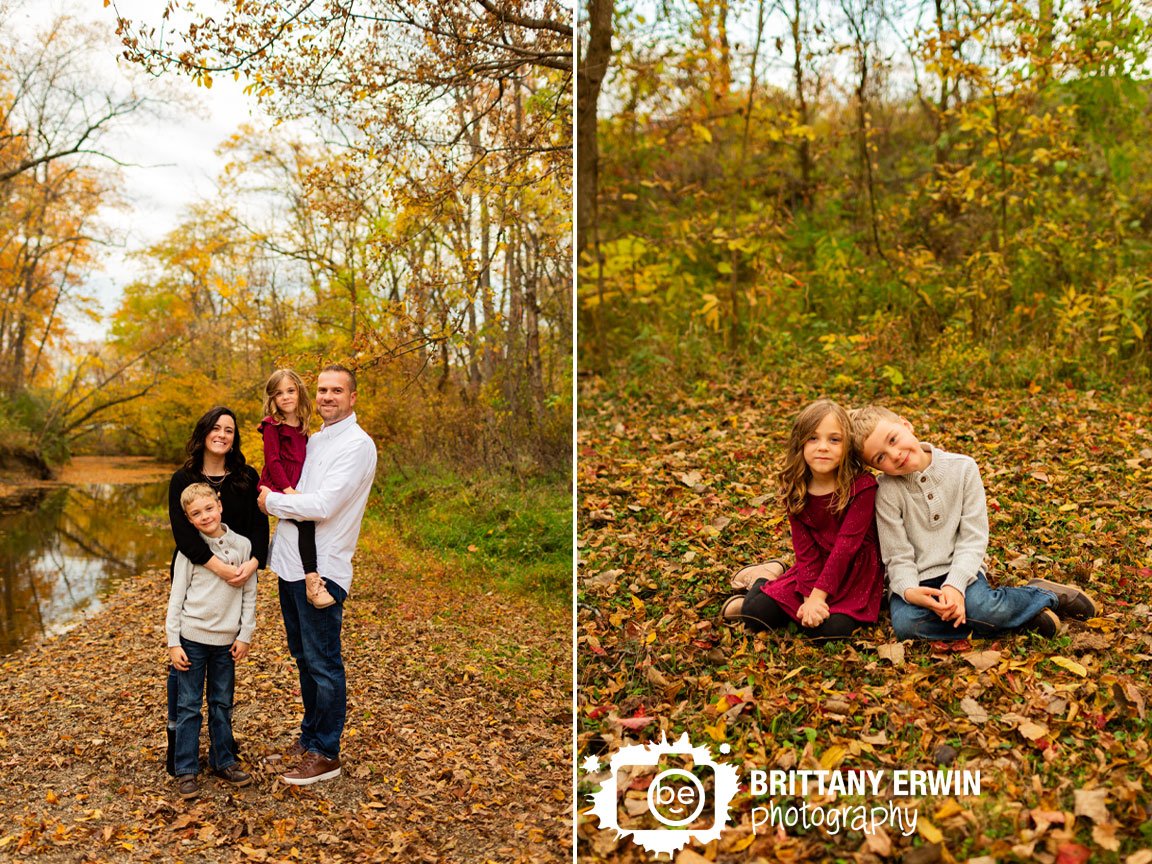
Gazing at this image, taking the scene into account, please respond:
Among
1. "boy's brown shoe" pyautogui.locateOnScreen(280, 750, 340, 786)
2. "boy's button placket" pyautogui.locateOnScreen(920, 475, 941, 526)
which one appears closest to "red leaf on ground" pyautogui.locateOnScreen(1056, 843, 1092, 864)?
"boy's button placket" pyautogui.locateOnScreen(920, 475, 941, 526)

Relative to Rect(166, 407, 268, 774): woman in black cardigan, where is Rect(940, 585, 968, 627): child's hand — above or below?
below

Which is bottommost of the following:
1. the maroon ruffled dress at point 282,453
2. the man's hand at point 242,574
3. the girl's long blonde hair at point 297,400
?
the man's hand at point 242,574

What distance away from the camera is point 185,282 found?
1137 cm

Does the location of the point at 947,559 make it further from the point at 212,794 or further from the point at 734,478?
the point at 212,794

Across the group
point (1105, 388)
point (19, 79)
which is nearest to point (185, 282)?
point (19, 79)

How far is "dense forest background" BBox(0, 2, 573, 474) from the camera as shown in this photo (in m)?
6.53

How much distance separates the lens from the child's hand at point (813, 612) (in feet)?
12.1

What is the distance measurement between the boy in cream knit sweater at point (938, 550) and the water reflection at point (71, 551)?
6852 mm

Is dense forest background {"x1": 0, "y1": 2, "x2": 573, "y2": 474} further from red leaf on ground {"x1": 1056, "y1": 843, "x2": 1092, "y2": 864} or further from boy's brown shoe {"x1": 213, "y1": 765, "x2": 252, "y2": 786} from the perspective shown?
red leaf on ground {"x1": 1056, "y1": 843, "x2": 1092, "y2": 864}

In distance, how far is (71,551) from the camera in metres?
10.7

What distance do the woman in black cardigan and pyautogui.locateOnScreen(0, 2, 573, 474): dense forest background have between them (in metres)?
1.82

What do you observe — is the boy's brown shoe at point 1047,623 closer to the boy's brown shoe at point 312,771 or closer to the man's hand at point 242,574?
the boy's brown shoe at point 312,771

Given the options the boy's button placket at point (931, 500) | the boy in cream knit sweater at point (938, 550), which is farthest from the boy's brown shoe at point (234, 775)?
the boy's button placket at point (931, 500)

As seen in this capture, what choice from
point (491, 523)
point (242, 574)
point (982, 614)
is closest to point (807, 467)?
point (982, 614)
